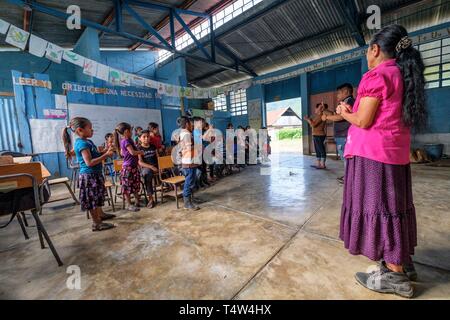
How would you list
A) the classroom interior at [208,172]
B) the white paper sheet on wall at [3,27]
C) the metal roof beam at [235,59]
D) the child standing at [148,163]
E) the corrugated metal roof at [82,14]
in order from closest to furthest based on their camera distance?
1. the classroom interior at [208,172]
2. the child standing at [148,163]
3. the white paper sheet on wall at [3,27]
4. the corrugated metal roof at [82,14]
5. the metal roof beam at [235,59]

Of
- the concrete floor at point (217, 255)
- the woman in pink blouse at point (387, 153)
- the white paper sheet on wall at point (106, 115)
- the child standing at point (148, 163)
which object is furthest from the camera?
the white paper sheet on wall at point (106, 115)

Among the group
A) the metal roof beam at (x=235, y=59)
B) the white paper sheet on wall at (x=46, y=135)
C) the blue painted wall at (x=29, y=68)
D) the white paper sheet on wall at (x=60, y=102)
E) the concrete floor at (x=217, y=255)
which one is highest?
the metal roof beam at (x=235, y=59)

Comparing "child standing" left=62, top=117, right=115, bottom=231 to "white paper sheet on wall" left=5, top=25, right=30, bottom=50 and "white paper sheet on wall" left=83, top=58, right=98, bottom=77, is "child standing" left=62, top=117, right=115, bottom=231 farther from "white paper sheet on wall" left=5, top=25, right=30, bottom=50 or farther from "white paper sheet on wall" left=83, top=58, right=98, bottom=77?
"white paper sheet on wall" left=83, top=58, right=98, bottom=77

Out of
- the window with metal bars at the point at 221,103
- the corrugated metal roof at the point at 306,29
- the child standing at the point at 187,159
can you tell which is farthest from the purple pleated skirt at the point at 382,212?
the window with metal bars at the point at 221,103

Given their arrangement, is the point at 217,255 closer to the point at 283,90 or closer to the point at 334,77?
the point at 334,77

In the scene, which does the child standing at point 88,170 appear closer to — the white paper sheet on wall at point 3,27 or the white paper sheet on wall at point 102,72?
the white paper sheet on wall at point 3,27

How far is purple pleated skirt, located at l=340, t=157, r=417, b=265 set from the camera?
1.24 m

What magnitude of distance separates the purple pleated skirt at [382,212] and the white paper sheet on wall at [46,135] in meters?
7.67

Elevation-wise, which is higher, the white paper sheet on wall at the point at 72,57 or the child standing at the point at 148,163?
the white paper sheet on wall at the point at 72,57

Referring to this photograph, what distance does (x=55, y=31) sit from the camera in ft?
23.6

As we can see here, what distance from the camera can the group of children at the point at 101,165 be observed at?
2.48 m

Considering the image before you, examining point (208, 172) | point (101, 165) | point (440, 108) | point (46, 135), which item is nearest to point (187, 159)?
point (101, 165)

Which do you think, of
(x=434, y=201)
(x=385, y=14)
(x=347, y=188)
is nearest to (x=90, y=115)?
(x=347, y=188)

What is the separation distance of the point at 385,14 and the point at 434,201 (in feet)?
20.8
